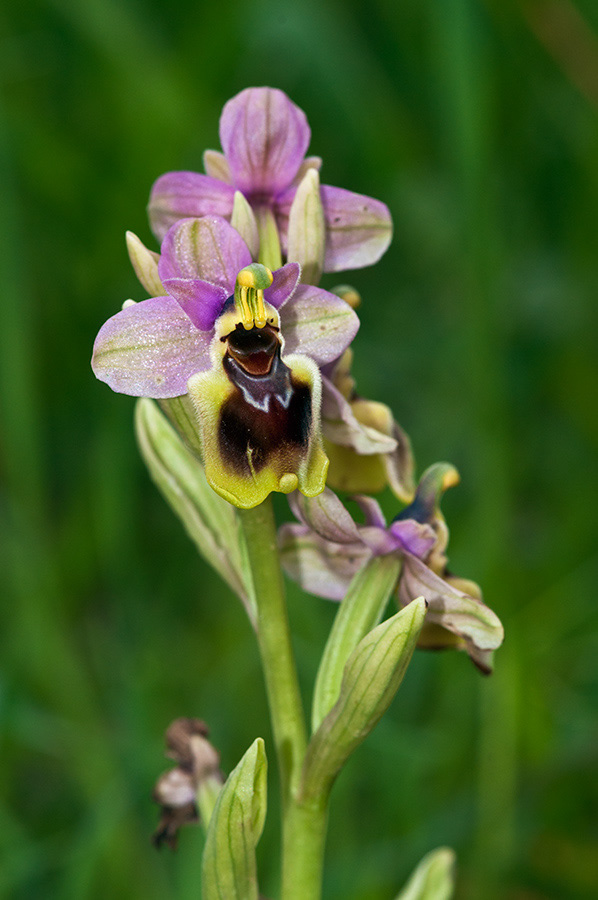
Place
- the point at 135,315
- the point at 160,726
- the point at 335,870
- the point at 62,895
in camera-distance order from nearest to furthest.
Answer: the point at 135,315 → the point at 62,895 → the point at 335,870 → the point at 160,726

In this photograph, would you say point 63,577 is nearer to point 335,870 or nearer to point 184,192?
point 335,870

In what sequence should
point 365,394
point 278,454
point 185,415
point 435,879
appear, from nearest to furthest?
1. point 278,454
2. point 185,415
3. point 435,879
4. point 365,394

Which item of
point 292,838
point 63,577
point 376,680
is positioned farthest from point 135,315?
point 63,577

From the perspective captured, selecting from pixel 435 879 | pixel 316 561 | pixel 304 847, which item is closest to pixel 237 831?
pixel 304 847

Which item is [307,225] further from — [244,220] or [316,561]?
[316,561]

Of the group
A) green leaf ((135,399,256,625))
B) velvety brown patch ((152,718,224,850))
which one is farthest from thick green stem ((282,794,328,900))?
green leaf ((135,399,256,625))

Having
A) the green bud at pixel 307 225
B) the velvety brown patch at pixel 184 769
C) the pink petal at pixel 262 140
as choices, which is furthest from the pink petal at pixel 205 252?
the velvety brown patch at pixel 184 769
